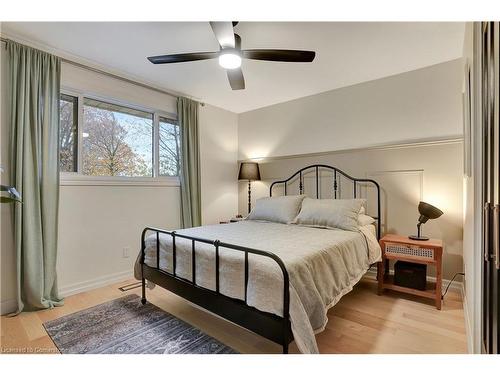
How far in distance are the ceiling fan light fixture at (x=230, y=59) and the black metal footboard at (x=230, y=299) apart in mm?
1335

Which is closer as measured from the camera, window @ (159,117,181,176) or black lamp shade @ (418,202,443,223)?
black lamp shade @ (418,202,443,223)

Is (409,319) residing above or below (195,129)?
below

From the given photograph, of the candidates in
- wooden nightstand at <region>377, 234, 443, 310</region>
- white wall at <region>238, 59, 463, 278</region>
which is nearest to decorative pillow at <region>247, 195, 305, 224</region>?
white wall at <region>238, 59, 463, 278</region>

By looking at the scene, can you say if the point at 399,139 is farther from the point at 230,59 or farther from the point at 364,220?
the point at 230,59

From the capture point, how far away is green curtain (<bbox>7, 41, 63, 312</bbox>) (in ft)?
7.36

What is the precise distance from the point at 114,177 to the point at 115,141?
45cm

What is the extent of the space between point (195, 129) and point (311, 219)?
2079mm

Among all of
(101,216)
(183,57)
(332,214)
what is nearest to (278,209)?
(332,214)

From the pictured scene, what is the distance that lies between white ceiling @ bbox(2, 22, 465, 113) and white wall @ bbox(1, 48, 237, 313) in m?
0.25

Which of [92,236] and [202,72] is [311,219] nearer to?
[202,72]

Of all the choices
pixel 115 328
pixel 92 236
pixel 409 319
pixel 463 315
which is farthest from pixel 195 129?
pixel 463 315

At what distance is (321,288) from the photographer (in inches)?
64.9

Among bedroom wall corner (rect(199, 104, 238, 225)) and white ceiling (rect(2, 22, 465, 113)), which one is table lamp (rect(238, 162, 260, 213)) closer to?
bedroom wall corner (rect(199, 104, 238, 225))

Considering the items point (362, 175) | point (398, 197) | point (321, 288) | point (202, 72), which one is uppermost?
point (202, 72)
